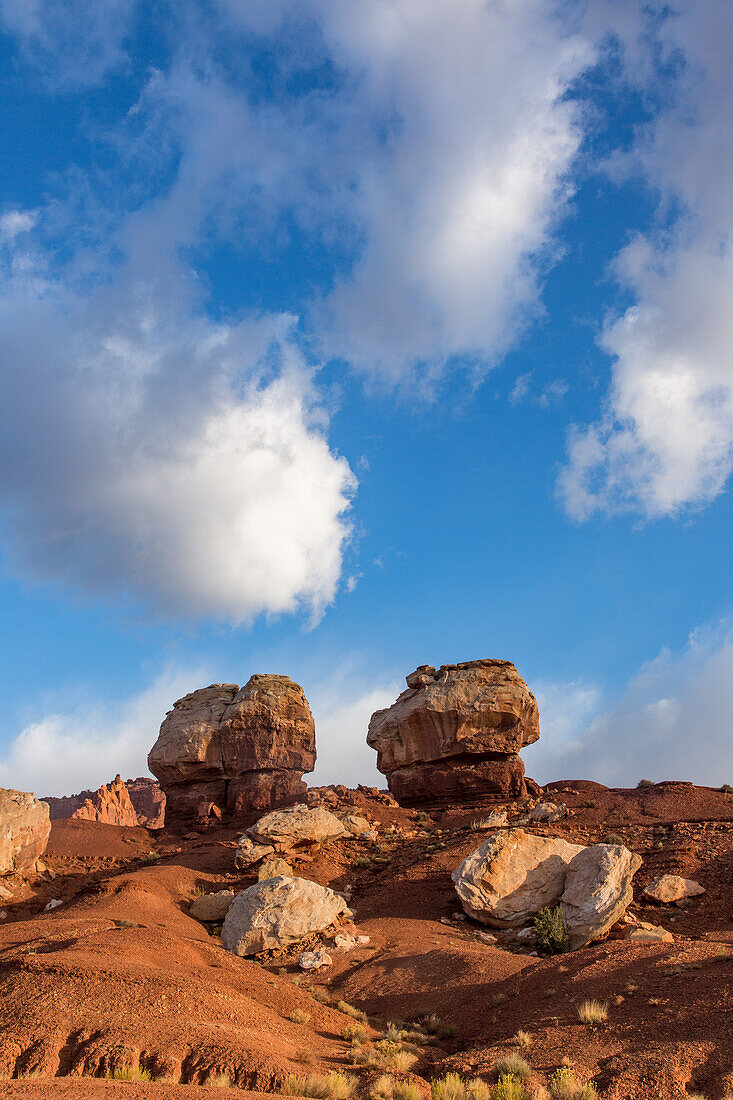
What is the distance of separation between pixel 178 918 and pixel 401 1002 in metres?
8.04

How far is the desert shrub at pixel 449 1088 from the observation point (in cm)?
939

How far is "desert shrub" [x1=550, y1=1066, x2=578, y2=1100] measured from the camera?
9.14 metres

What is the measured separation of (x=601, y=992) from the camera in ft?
42.5

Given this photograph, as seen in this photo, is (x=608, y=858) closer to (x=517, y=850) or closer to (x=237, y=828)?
(x=517, y=850)

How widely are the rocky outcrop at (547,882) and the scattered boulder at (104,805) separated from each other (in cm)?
7391

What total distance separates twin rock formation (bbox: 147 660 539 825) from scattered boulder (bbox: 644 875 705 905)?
1582 cm

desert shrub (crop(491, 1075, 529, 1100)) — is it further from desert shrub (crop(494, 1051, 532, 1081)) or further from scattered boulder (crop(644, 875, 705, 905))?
scattered boulder (crop(644, 875, 705, 905))

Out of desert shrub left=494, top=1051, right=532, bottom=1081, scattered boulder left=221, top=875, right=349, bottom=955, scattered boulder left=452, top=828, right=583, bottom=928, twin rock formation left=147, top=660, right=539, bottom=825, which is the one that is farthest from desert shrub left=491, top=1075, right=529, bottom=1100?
twin rock formation left=147, top=660, right=539, bottom=825

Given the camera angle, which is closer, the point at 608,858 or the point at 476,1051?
the point at 476,1051

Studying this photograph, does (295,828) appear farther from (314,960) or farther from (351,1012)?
(351,1012)

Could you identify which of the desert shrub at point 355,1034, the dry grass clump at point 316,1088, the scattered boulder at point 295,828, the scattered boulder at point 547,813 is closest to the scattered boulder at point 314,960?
the desert shrub at point 355,1034

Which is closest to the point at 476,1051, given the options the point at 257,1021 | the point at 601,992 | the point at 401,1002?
the point at 601,992

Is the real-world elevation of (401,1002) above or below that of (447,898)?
below

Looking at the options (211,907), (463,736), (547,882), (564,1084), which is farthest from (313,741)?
(564,1084)
